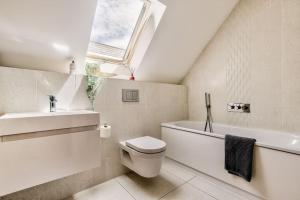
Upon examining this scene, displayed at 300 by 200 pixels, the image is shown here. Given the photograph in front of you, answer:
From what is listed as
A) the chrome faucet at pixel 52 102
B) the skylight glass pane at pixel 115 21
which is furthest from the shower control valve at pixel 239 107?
the chrome faucet at pixel 52 102

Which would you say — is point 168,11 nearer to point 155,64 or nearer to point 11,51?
point 155,64

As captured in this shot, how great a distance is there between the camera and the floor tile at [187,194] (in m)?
1.38

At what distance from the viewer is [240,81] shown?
1.97 m

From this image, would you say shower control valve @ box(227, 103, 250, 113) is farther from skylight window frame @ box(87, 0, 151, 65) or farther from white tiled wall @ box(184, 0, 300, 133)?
skylight window frame @ box(87, 0, 151, 65)

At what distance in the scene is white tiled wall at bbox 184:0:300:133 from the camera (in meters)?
1.58

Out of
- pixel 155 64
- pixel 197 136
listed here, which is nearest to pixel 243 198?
Result: pixel 197 136

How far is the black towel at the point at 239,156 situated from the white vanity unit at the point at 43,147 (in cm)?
128

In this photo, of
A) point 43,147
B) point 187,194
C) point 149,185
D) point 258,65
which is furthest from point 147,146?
point 258,65

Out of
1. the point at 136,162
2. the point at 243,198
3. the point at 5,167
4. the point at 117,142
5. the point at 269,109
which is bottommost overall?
the point at 243,198

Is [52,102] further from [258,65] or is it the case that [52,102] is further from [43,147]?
[258,65]

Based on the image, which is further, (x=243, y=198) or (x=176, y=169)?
(x=176, y=169)

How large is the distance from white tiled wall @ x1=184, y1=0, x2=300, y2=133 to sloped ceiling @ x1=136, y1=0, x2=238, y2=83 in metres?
0.17

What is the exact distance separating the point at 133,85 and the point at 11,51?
124cm

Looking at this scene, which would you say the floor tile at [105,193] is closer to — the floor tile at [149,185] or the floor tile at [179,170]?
the floor tile at [149,185]
